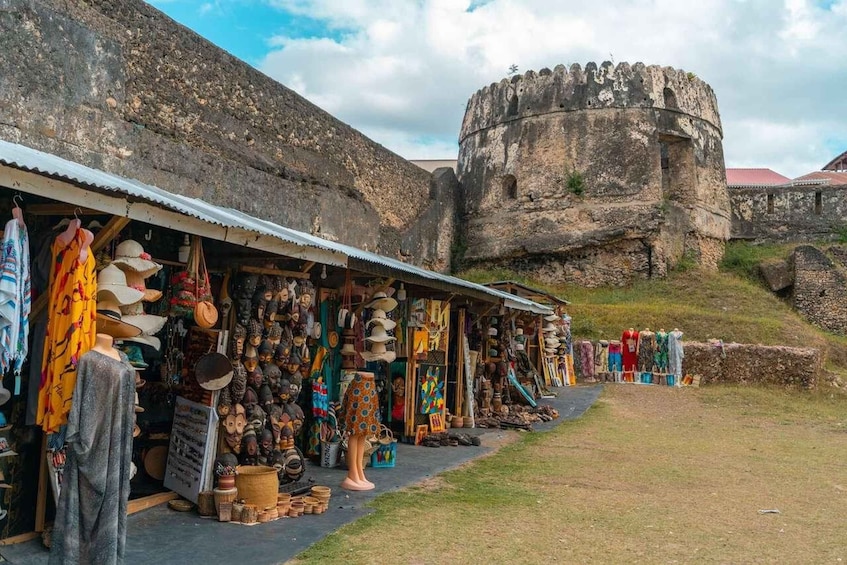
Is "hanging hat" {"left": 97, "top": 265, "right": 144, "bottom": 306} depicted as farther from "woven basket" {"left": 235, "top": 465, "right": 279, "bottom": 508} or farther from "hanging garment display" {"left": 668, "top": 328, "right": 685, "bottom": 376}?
"hanging garment display" {"left": 668, "top": 328, "right": 685, "bottom": 376}

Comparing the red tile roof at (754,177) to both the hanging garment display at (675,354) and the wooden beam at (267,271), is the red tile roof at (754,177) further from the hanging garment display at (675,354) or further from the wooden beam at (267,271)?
the wooden beam at (267,271)

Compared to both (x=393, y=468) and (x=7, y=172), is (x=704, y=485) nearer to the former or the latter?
(x=393, y=468)

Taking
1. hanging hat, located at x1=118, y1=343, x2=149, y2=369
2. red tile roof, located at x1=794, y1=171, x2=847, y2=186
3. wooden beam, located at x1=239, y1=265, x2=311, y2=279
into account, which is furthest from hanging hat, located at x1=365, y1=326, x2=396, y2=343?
red tile roof, located at x1=794, y1=171, x2=847, y2=186

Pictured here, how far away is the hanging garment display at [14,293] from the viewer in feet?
12.1

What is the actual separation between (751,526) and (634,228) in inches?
706

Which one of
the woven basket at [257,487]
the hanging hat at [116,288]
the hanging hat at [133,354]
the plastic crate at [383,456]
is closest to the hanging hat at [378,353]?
the plastic crate at [383,456]

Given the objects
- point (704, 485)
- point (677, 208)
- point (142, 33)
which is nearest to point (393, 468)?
point (704, 485)

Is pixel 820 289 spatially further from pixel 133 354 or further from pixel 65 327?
pixel 65 327

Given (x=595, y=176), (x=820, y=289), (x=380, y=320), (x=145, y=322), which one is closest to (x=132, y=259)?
(x=145, y=322)

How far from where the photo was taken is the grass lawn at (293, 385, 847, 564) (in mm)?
4711

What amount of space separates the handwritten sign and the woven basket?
0.26 metres

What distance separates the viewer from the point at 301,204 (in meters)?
13.2

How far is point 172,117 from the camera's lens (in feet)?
33.4

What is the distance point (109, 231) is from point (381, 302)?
3.71 meters
